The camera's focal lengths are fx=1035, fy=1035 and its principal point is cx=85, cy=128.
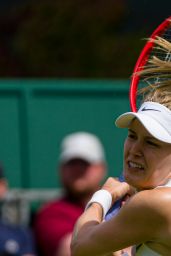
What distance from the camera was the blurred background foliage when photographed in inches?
374

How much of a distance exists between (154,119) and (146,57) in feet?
1.73

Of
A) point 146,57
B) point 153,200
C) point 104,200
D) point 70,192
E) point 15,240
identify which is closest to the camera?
point 153,200

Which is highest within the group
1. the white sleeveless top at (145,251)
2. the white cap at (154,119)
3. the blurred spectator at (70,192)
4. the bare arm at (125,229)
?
the white cap at (154,119)

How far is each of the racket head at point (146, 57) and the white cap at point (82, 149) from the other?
9.04ft

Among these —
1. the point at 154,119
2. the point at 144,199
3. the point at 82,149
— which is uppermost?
the point at 154,119

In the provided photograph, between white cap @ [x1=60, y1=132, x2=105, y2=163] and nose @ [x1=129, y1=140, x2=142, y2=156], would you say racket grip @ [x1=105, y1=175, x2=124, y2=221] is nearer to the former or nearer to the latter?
nose @ [x1=129, y1=140, x2=142, y2=156]

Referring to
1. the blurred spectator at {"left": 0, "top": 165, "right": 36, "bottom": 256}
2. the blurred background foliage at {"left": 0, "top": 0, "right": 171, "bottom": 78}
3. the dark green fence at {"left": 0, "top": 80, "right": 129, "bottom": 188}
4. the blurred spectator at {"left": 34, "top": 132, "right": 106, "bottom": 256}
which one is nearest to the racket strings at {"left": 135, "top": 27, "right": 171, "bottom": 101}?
the blurred spectator at {"left": 34, "top": 132, "right": 106, "bottom": 256}

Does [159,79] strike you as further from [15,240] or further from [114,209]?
[15,240]

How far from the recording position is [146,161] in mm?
3762

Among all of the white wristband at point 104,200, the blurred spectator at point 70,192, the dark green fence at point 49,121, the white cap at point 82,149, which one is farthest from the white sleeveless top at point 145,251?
the dark green fence at point 49,121

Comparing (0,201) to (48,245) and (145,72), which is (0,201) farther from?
(145,72)

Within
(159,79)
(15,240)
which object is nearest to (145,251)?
(159,79)

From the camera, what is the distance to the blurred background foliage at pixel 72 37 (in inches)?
374

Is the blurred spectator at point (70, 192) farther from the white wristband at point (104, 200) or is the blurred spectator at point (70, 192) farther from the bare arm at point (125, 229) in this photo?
the bare arm at point (125, 229)
